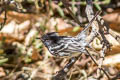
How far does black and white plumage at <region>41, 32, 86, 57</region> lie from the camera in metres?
2.29

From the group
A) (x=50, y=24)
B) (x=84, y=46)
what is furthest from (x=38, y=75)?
(x=84, y=46)

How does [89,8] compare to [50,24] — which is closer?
[89,8]

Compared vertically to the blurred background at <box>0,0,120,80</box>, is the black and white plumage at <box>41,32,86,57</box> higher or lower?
higher

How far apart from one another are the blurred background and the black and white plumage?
56 centimetres

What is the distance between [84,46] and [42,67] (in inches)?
54.8

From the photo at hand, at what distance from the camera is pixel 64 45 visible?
2.35 metres

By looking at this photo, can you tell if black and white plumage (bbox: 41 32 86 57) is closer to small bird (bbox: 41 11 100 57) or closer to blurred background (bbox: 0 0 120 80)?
small bird (bbox: 41 11 100 57)

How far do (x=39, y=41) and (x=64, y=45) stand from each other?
4.35 feet

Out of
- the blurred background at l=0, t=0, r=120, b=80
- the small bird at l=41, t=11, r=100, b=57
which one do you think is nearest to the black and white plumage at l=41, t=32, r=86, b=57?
the small bird at l=41, t=11, r=100, b=57

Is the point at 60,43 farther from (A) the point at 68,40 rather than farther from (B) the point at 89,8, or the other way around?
(B) the point at 89,8

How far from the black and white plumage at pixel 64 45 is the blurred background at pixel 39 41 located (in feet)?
1.84

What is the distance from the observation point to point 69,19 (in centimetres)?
399

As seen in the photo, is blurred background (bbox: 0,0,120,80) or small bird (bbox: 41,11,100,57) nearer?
small bird (bbox: 41,11,100,57)

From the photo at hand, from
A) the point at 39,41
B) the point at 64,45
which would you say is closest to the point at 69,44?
the point at 64,45
